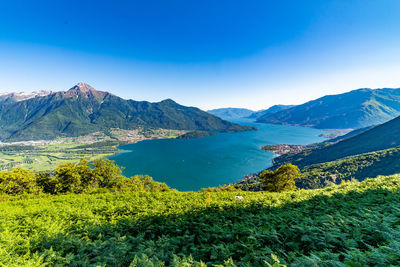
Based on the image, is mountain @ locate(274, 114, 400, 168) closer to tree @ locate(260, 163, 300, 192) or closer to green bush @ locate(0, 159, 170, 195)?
tree @ locate(260, 163, 300, 192)

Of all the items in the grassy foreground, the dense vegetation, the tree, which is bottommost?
the dense vegetation

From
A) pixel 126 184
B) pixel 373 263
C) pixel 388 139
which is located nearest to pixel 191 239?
pixel 373 263

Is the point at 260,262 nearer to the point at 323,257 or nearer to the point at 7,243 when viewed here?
the point at 323,257

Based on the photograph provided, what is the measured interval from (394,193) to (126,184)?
40579mm

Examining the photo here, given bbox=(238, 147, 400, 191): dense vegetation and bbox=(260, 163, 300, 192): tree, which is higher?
bbox=(260, 163, 300, 192): tree

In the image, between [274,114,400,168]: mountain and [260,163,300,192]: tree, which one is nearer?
[260,163,300,192]: tree

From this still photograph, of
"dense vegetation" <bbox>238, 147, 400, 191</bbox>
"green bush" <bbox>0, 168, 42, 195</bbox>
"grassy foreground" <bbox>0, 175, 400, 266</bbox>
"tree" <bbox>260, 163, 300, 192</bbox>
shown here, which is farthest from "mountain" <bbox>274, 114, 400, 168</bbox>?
"green bush" <bbox>0, 168, 42, 195</bbox>

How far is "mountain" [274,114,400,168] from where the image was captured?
152125mm

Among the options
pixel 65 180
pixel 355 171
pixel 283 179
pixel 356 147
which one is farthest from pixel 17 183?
pixel 356 147

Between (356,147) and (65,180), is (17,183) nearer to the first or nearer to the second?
(65,180)

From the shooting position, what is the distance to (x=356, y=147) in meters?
160

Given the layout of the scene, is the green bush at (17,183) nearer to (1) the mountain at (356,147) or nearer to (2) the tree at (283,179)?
(2) the tree at (283,179)

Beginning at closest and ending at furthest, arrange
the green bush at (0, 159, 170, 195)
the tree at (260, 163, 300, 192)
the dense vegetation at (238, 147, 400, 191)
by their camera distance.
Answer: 1. the green bush at (0, 159, 170, 195)
2. the tree at (260, 163, 300, 192)
3. the dense vegetation at (238, 147, 400, 191)

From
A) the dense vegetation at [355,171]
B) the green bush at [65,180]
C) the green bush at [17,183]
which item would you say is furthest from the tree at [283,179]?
the green bush at [17,183]
